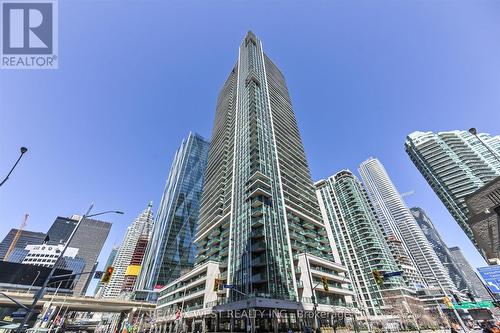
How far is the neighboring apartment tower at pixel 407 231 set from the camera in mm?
139625

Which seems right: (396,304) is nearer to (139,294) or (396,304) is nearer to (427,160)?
(427,160)

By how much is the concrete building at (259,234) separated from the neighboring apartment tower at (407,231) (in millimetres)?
123979

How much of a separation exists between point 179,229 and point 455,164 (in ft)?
439

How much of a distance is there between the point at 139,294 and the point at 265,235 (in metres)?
91.7

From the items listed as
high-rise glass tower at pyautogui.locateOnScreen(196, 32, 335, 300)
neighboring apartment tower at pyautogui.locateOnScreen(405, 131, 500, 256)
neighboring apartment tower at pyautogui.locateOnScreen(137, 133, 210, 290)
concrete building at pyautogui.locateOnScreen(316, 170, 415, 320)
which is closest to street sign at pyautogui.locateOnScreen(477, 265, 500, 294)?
high-rise glass tower at pyautogui.locateOnScreen(196, 32, 335, 300)

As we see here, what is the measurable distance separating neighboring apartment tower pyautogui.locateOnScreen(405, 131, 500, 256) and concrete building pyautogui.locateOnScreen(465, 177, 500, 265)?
295 feet

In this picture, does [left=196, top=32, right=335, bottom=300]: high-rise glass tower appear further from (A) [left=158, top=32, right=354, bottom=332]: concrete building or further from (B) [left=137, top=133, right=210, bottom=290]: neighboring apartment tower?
(B) [left=137, top=133, right=210, bottom=290]: neighboring apartment tower

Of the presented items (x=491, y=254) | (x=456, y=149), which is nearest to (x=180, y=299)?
(x=491, y=254)

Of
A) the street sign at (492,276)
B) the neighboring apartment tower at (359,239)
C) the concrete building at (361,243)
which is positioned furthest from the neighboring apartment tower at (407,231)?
the street sign at (492,276)

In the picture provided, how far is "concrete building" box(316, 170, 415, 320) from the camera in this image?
71.3m

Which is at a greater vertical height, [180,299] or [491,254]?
[180,299]

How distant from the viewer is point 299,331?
3291 centimetres

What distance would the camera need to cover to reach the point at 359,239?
86062 mm

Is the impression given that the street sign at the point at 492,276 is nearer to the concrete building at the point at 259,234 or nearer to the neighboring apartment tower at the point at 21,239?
the concrete building at the point at 259,234
